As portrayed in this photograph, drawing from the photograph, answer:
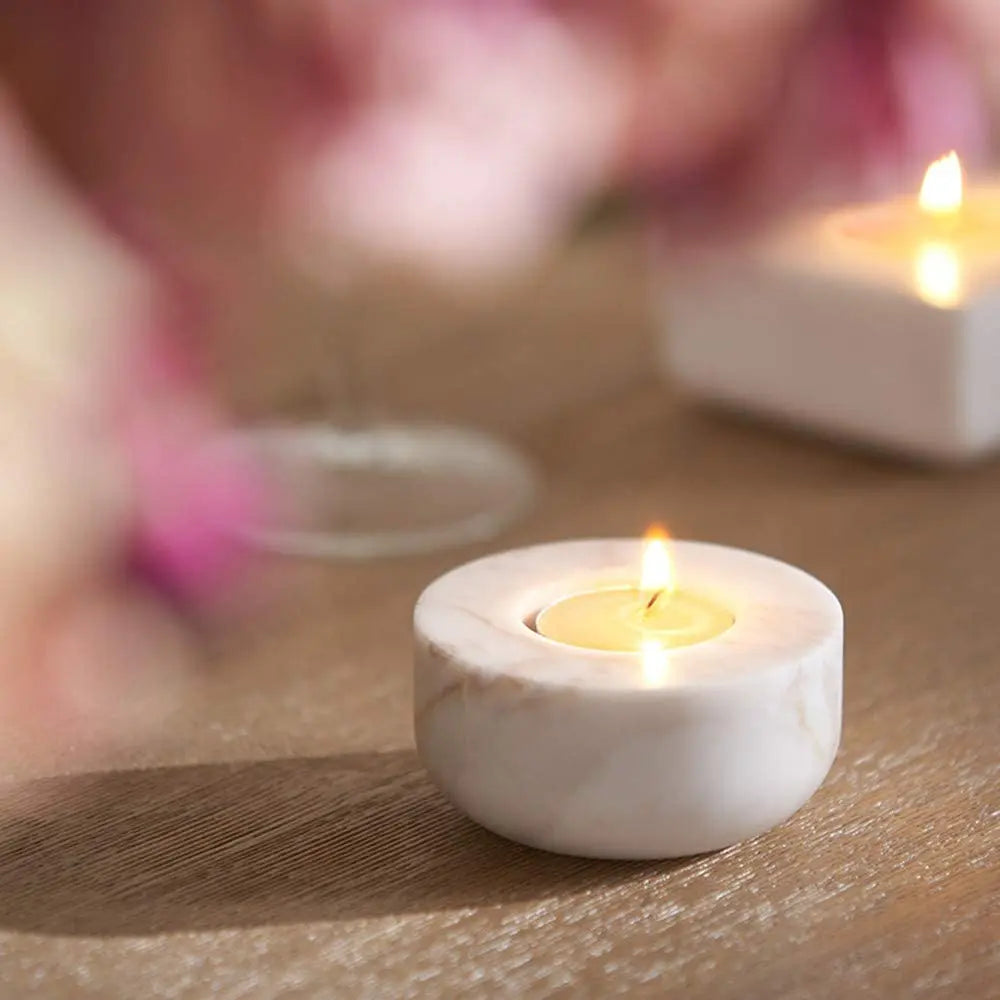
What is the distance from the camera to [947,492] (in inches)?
30.1

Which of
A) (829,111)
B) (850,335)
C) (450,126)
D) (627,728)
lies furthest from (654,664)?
(850,335)

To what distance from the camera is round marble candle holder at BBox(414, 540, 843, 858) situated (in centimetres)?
44

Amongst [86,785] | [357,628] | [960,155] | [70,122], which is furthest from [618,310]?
[70,122]

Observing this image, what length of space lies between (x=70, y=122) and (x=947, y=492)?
0.49 metres

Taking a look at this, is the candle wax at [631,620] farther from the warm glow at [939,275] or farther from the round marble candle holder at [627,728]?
the warm glow at [939,275]

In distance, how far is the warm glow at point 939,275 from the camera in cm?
Answer: 76

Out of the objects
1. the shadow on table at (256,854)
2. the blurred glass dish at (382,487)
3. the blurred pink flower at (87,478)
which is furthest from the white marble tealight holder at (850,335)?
the shadow on table at (256,854)

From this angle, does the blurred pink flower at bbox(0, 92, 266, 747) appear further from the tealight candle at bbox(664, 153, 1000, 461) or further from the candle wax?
the tealight candle at bbox(664, 153, 1000, 461)

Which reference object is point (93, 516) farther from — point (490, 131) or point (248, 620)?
point (490, 131)

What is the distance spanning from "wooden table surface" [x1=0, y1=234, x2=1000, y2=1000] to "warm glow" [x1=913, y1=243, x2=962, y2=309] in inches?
3.6

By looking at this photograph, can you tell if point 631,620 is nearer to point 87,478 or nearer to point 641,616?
point 641,616

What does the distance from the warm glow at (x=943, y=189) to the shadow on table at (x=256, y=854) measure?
0.42m

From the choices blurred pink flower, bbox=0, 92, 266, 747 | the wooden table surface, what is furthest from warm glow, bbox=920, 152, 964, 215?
blurred pink flower, bbox=0, 92, 266, 747

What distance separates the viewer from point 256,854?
0.49 m
